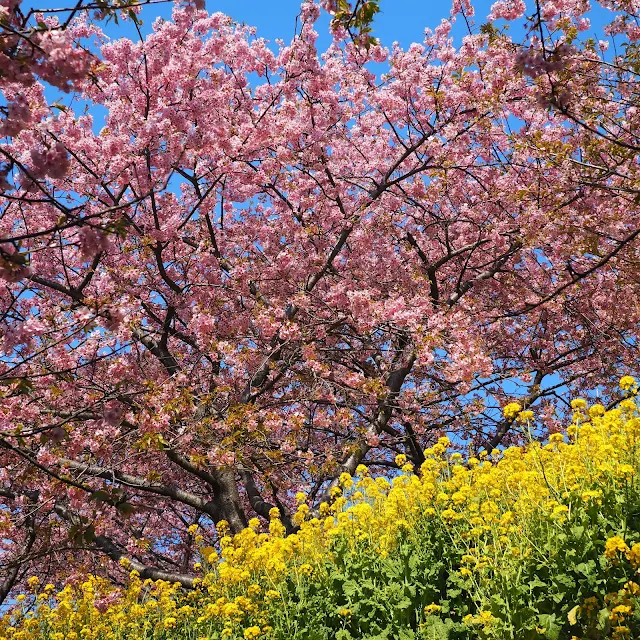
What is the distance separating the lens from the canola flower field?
5.63 metres

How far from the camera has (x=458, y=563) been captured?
6.79 m

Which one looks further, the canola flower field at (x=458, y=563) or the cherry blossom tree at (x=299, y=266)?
the cherry blossom tree at (x=299, y=266)

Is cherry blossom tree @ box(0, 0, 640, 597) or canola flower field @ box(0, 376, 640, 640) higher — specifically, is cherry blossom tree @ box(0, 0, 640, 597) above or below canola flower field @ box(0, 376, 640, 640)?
above


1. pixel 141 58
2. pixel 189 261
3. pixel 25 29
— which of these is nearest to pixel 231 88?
pixel 141 58

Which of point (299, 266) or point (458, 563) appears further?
point (299, 266)

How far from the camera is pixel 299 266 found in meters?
13.5

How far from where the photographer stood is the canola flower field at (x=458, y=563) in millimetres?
5633

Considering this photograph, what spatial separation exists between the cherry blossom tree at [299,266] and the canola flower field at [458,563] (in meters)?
1.86

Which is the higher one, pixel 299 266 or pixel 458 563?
pixel 299 266

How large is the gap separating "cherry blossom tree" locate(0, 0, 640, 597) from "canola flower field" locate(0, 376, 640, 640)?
1856mm

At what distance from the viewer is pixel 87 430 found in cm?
1080

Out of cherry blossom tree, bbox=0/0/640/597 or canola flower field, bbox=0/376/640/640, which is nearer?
canola flower field, bbox=0/376/640/640

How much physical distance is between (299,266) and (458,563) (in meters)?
7.76

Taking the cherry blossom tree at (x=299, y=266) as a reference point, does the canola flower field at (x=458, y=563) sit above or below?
below
